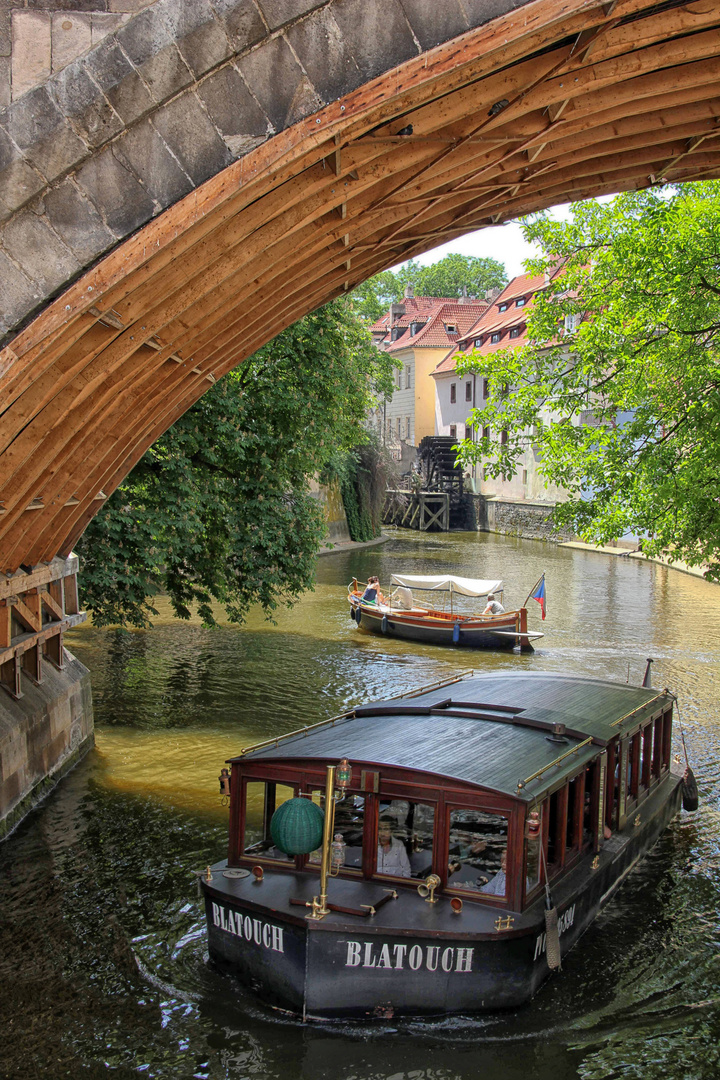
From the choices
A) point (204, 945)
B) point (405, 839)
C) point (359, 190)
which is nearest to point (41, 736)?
point (204, 945)

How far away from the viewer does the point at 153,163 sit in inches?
269

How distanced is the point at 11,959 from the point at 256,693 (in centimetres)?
1018

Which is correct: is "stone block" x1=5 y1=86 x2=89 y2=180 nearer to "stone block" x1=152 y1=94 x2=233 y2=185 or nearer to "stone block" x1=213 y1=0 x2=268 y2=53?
"stone block" x1=152 y1=94 x2=233 y2=185

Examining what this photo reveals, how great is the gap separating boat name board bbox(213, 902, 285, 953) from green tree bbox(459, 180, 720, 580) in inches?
341

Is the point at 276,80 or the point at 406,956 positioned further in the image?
the point at 406,956

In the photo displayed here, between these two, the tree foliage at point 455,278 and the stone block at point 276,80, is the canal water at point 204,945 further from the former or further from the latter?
the tree foliage at point 455,278

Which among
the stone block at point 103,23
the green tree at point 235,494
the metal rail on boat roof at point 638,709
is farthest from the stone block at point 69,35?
the green tree at point 235,494

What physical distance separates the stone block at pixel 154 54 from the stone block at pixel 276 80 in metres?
0.43

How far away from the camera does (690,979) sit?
898cm

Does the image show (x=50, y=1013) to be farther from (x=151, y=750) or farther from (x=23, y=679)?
(x=151, y=750)

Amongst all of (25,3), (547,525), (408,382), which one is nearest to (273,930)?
(25,3)

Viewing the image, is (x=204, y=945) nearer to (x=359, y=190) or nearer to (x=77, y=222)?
(x=77, y=222)

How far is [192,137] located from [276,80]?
0.69 meters

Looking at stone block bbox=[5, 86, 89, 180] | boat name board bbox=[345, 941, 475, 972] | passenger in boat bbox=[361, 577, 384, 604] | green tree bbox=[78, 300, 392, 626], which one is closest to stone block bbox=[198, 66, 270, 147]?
stone block bbox=[5, 86, 89, 180]
